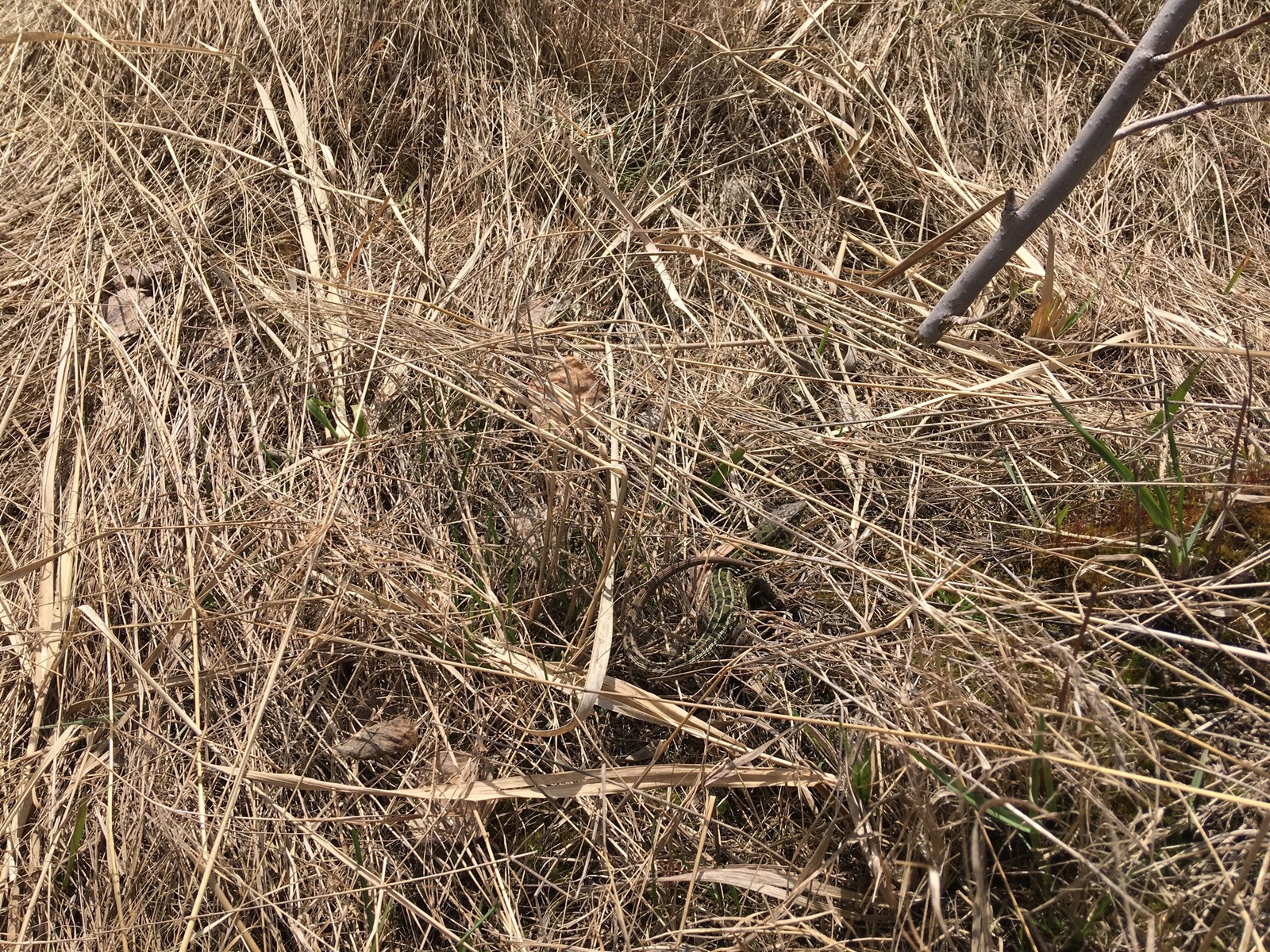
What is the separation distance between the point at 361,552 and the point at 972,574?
3.81 ft

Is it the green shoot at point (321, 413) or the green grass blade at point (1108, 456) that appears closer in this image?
the green grass blade at point (1108, 456)

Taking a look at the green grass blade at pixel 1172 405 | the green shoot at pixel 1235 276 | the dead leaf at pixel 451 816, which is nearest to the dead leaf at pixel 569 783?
the dead leaf at pixel 451 816

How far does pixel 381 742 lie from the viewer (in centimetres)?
157

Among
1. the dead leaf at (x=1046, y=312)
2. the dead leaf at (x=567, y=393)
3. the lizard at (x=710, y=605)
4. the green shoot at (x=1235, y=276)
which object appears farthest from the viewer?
the green shoot at (x=1235, y=276)

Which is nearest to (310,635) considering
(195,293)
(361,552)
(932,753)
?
(361,552)

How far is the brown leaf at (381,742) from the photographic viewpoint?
1561 millimetres

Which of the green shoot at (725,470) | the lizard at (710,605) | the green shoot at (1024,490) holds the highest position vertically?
the green shoot at (1024,490)

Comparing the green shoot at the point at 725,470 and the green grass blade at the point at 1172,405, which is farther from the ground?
the green grass blade at the point at 1172,405

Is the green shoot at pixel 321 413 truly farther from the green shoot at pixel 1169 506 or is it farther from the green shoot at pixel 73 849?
the green shoot at pixel 1169 506

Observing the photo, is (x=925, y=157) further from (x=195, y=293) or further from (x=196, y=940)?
(x=196, y=940)

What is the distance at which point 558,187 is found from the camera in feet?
7.26

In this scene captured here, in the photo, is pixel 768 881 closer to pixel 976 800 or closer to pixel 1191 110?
pixel 976 800

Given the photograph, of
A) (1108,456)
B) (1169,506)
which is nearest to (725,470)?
(1108,456)

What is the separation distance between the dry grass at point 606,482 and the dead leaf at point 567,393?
0.07 feet
